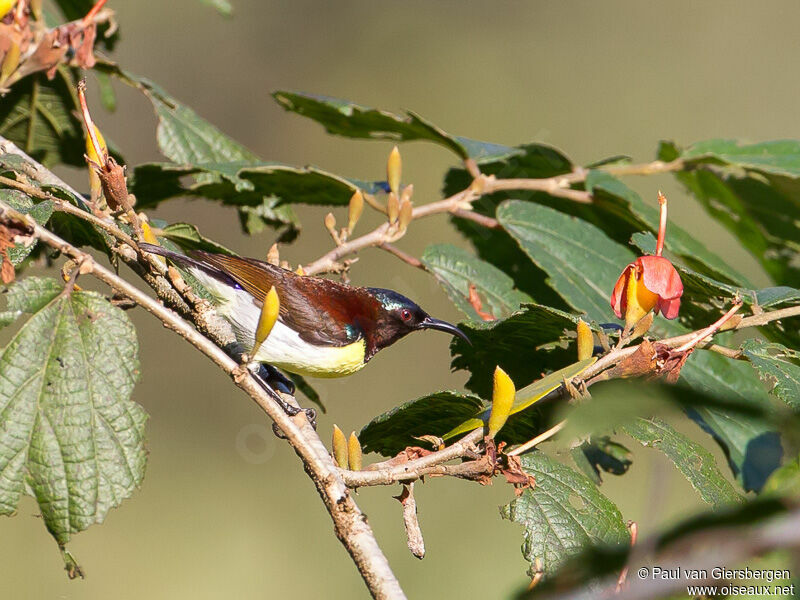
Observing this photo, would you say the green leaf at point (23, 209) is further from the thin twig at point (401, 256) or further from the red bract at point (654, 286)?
the red bract at point (654, 286)

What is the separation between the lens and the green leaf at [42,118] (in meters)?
2.23

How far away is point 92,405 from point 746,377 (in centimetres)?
132

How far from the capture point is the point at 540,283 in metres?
2.18

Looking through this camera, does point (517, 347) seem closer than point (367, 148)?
Yes

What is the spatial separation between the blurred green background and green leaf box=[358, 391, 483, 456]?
2.35 metres

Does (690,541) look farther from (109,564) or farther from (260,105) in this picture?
(260,105)

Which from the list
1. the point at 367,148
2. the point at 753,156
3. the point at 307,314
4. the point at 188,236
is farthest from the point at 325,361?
the point at 367,148

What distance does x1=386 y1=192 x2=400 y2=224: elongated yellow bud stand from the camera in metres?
1.90

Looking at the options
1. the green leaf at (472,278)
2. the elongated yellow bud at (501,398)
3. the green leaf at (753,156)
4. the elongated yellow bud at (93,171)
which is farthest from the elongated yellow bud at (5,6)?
the green leaf at (753,156)

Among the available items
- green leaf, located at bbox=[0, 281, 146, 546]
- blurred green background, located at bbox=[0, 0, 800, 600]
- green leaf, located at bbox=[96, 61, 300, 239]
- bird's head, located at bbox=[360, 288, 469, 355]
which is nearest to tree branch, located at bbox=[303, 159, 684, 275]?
green leaf, located at bbox=[96, 61, 300, 239]

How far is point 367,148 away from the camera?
26.4ft

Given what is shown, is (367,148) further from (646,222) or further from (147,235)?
(147,235)

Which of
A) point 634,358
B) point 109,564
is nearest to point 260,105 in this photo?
point 109,564

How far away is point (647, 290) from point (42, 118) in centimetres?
165
